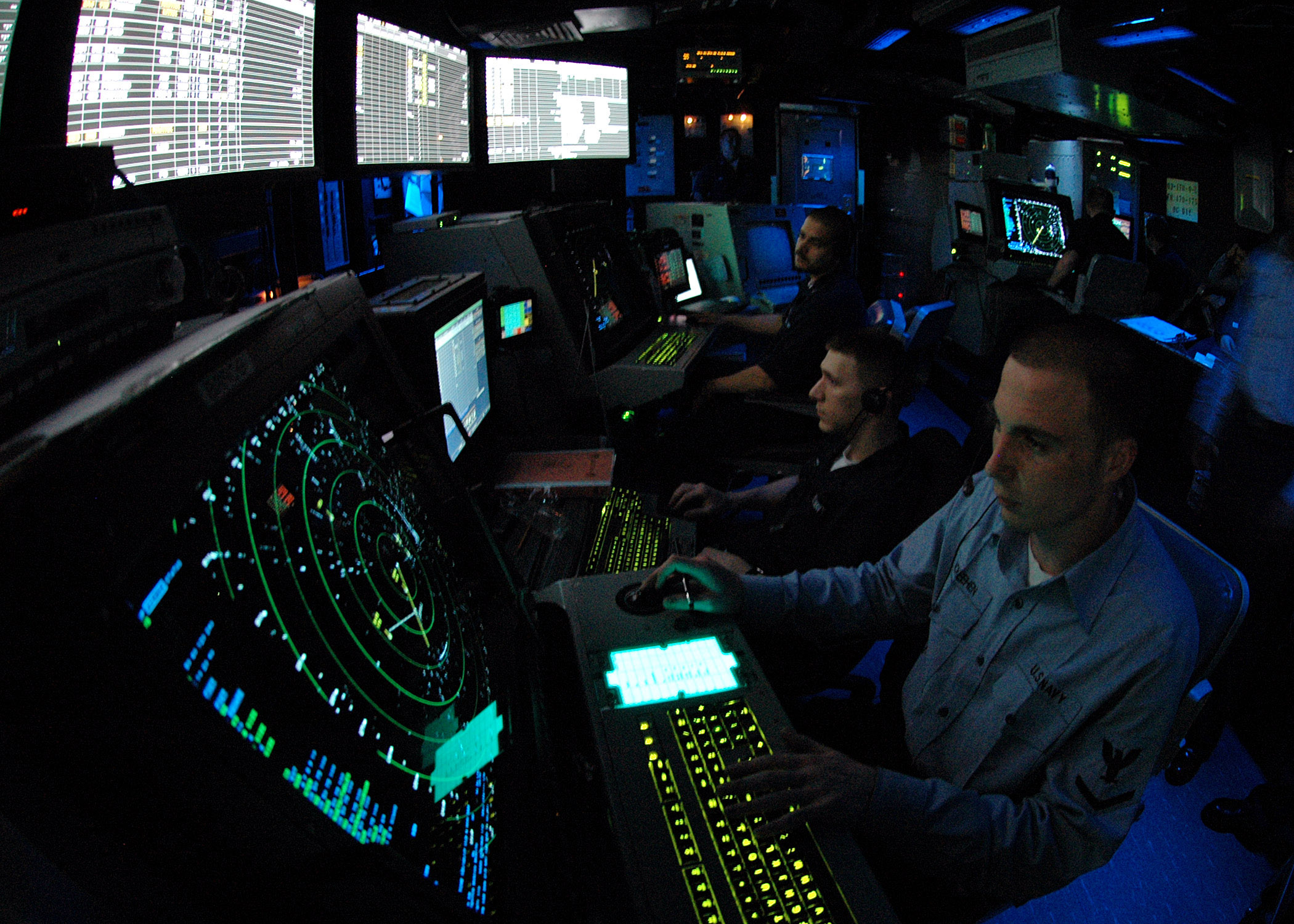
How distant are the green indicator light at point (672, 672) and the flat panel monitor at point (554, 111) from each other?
2.26 metres

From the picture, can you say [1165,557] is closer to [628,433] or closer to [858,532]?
[858,532]

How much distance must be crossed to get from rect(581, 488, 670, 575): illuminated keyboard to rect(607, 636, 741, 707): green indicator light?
14.9 inches

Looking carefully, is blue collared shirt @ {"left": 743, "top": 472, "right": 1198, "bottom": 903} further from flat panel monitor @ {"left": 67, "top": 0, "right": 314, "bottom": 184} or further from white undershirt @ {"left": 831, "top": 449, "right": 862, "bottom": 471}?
flat panel monitor @ {"left": 67, "top": 0, "right": 314, "bottom": 184}

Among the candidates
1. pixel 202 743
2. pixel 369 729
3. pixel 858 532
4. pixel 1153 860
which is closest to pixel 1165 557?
pixel 858 532

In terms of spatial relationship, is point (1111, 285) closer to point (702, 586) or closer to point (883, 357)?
point (883, 357)

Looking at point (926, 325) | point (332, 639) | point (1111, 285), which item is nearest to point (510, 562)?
point (332, 639)

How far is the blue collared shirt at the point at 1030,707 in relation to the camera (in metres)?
0.98

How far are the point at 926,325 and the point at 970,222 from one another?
3.36 m

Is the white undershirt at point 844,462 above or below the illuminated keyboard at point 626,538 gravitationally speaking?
above

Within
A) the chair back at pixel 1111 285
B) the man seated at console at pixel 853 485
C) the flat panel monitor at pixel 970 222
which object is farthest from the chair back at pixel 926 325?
the flat panel monitor at pixel 970 222

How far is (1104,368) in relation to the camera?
107cm

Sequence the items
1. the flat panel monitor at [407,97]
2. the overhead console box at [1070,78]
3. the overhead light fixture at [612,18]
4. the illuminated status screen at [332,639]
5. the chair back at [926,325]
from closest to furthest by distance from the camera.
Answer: the illuminated status screen at [332,639] < the flat panel monitor at [407,97] < the chair back at [926,325] < the overhead light fixture at [612,18] < the overhead console box at [1070,78]

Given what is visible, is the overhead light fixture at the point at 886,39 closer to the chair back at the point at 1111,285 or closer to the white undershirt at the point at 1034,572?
the chair back at the point at 1111,285

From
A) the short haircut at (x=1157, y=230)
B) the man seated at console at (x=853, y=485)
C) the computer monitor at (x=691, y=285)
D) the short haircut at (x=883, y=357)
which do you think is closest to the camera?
the man seated at console at (x=853, y=485)
